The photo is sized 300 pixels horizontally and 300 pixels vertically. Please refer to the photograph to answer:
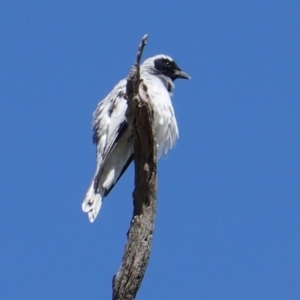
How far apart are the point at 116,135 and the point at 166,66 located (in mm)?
2133

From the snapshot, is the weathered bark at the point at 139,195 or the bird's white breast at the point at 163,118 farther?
the bird's white breast at the point at 163,118

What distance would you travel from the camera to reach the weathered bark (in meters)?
7.42

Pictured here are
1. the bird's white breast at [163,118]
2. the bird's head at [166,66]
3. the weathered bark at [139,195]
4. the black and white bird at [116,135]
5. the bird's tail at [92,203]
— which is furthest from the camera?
the bird's head at [166,66]

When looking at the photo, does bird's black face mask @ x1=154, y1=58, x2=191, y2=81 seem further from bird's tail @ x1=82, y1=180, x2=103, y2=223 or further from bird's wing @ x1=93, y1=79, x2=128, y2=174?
bird's tail @ x1=82, y1=180, x2=103, y2=223

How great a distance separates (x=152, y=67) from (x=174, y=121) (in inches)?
56.1

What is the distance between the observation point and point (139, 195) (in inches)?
311

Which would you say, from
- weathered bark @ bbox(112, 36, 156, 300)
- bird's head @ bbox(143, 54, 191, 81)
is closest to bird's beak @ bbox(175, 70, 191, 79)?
bird's head @ bbox(143, 54, 191, 81)

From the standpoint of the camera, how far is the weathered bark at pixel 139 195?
24.3ft

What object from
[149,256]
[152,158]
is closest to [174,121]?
[152,158]

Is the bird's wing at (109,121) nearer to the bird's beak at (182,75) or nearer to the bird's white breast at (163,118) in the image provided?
the bird's white breast at (163,118)

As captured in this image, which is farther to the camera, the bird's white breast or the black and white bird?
the bird's white breast

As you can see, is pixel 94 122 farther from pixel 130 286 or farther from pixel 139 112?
pixel 130 286

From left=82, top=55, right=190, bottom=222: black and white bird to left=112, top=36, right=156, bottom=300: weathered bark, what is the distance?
5.04 ft

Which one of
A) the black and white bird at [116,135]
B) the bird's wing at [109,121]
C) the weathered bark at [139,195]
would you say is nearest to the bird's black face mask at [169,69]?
the black and white bird at [116,135]
